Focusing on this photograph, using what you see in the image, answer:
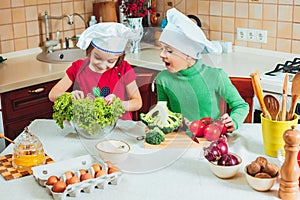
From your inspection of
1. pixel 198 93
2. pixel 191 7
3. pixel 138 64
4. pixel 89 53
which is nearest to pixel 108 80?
pixel 89 53

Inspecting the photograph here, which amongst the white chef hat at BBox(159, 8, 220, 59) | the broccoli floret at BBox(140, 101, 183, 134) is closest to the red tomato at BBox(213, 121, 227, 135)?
the broccoli floret at BBox(140, 101, 183, 134)

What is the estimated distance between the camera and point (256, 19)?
3.53 metres

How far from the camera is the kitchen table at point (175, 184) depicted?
1.61 metres

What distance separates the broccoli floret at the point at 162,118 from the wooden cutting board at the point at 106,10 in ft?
7.06

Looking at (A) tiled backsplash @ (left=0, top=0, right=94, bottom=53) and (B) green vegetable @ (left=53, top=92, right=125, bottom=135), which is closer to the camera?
(B) green vegetable @ (left=53, top=92, right=125, bottom=135)

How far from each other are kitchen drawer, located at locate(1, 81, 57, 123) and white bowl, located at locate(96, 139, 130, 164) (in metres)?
1.37

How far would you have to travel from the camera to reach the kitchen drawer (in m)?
3.10

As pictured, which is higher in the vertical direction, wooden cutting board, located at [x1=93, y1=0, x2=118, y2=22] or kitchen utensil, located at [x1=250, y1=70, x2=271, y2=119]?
wooden cutting board, located at [x1=93, y1=0, x2=118, y2=22]

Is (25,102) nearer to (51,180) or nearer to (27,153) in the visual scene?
(27,153)

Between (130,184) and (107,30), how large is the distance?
0.62m

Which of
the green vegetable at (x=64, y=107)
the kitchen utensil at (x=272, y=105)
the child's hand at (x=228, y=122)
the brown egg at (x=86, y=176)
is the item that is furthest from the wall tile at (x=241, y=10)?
the brown egg at (x=86, y=176)

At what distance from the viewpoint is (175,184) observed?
1.68 m

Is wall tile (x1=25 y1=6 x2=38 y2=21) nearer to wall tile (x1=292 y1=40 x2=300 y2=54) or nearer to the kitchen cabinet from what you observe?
the kitchen cabinet

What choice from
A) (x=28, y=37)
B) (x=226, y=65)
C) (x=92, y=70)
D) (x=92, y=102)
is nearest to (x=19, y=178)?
(x=92, y=102)
